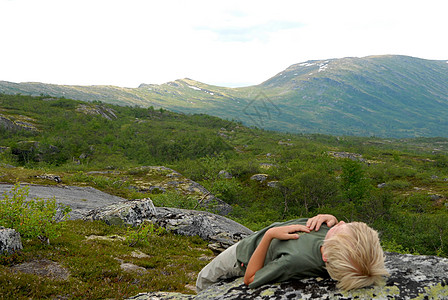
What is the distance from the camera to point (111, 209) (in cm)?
1766

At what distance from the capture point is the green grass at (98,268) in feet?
24.1

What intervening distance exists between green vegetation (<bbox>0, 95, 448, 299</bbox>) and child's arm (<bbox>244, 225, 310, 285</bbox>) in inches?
197

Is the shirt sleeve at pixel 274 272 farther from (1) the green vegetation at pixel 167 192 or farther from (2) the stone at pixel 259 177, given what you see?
(2) the stone at pixel 259 177

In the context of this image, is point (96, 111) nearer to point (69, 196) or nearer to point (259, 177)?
point (259, 177)

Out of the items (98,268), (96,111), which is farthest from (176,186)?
(96,111)

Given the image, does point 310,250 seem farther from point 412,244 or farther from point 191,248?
point 412,244

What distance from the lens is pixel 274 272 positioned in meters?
4.32

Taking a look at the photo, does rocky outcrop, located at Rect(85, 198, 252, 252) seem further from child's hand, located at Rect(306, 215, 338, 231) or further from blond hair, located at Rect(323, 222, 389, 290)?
blond hair, located at Rect(323, 222, 389, 290)

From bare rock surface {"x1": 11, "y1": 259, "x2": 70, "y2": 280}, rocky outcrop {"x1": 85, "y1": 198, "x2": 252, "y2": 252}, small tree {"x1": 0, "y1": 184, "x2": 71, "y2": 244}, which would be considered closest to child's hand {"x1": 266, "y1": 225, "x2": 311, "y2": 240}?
bare rock surface {"x1": 11, "y1": 259, "x2": 70, "y2": 280}

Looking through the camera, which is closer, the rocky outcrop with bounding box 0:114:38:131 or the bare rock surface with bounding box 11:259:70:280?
the bare rock surface with bounding box 11:259:70:280

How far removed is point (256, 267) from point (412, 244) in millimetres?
51755

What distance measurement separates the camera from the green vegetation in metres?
9.51

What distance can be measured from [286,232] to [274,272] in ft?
2.25

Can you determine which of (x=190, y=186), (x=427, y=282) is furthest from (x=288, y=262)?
(x=190, y=186)
